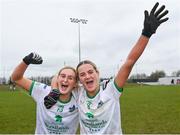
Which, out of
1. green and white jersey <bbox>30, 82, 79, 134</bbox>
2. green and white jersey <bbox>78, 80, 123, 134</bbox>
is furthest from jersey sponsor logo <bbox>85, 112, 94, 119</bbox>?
green and white jersey <bbox>30, 82, 79, 134</bbox>

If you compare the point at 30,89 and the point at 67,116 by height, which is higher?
the point at 30,89

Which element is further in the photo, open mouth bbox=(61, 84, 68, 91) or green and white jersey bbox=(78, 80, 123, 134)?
open mouth bbox=(61, 84, 68, 91)

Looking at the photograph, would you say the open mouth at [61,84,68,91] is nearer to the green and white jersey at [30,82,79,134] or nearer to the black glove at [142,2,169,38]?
the green and white jersey at [30,82,79,134]

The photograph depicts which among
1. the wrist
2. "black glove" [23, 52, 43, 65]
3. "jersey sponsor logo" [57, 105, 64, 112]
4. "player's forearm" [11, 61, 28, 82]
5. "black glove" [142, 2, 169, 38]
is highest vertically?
"black glove" [142, 2, 169, 38]

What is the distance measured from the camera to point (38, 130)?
504 cm

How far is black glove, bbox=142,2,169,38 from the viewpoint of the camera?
15.0ft

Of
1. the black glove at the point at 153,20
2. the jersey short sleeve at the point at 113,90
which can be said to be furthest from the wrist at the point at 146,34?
the jersey short sleeve at the point at 113,90

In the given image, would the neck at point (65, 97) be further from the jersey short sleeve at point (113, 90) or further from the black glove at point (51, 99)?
the jersey short sleeve at point (113, 90)

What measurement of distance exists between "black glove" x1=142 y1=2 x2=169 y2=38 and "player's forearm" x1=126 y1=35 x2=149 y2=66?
7 centimetres

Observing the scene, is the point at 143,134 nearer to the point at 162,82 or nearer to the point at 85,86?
the point at 85,86

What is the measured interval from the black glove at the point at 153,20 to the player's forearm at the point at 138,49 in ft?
0.23

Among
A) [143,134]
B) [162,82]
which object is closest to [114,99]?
[143,134]

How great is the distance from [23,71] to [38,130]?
80 centimetres

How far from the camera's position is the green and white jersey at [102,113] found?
465 centimetres
